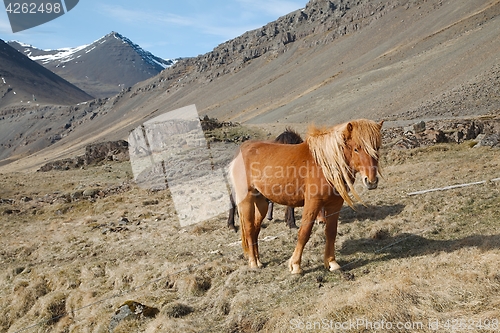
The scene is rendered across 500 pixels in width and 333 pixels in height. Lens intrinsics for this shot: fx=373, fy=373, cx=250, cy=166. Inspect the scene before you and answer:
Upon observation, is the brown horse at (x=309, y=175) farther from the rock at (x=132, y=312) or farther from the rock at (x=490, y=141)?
the rock at (x=490, y=141)

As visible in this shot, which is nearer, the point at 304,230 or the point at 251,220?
the point at 304,230

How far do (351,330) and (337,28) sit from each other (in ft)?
399

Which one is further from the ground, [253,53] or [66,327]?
[253,53]

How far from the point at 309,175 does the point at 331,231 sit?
3.24 feet

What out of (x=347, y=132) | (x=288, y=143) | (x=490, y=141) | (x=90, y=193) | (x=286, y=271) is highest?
(x=347, y=132)

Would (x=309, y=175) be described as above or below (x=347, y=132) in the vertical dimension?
below

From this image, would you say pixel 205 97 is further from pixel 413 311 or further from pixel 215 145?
pixel 413 311

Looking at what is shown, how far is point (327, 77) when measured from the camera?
82375 mm

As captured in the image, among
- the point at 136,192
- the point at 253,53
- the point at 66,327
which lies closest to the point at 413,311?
the point at 66,327

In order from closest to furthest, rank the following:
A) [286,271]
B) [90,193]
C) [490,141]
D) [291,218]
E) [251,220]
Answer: [286,271], [251,220], [291,218], [490,141], [90,193]

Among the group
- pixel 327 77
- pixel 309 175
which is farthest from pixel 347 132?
pixel 327 77

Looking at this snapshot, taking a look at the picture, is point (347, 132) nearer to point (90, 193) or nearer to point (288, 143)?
point (288, 143)

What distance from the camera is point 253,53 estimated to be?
135125mm

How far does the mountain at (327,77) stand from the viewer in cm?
4450
